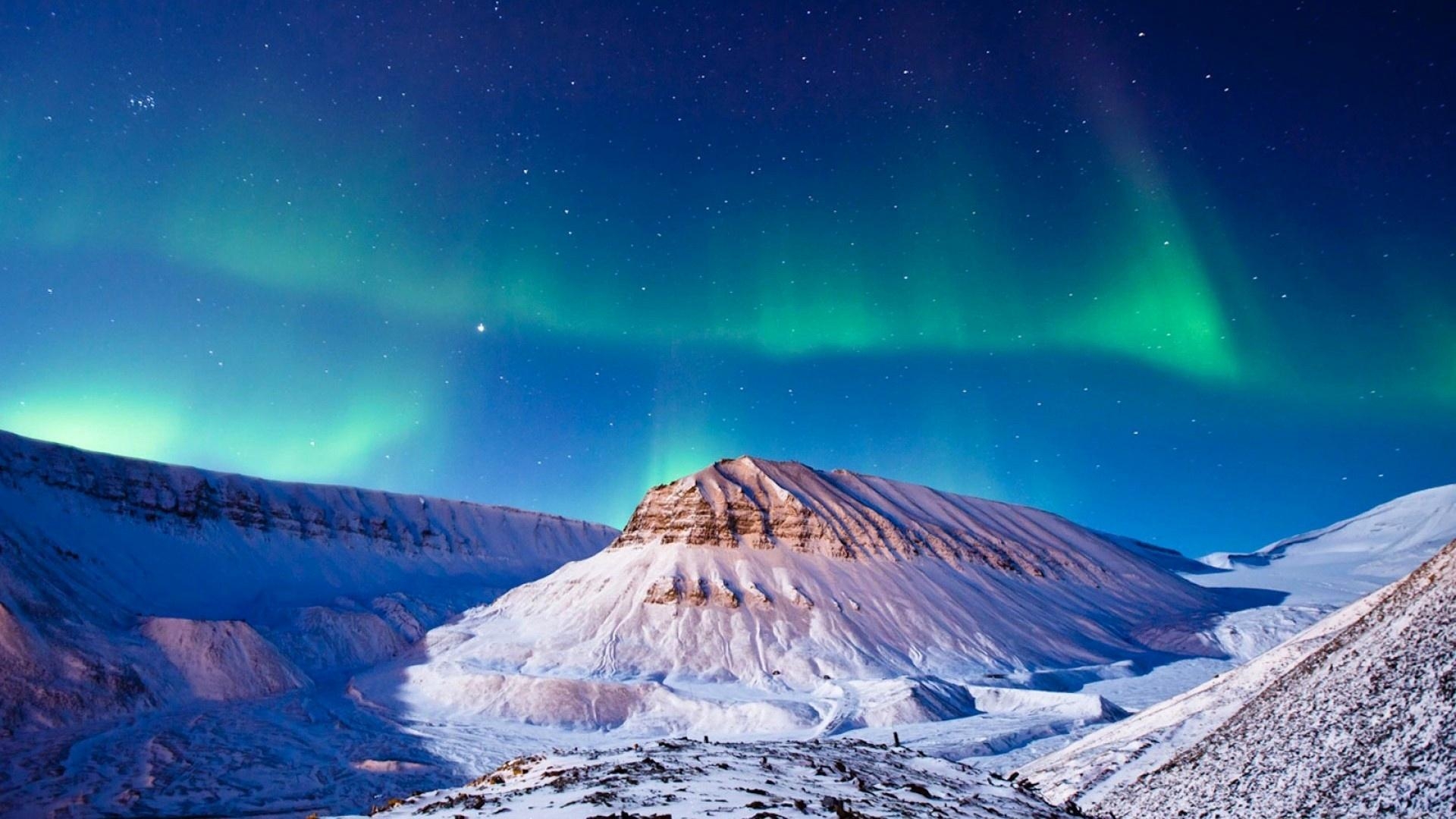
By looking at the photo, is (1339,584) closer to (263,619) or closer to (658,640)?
(658,640)

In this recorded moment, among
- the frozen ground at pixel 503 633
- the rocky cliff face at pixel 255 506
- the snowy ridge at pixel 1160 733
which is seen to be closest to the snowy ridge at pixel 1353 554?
the frozen ground at pixel 503 633

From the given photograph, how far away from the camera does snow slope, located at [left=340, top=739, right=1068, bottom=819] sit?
8.05 m

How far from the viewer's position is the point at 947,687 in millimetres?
45438

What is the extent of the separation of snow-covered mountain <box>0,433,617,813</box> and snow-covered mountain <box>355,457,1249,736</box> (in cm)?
938

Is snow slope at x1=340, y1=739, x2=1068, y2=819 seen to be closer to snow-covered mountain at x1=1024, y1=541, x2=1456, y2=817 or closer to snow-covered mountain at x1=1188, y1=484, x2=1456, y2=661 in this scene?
snow-covered mountain at x1=1024, y1=541, x2=1456, y2=817

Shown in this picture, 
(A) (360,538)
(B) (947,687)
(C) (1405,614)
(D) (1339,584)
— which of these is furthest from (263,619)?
(D) (1339,584)

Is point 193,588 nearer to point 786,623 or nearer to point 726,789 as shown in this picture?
point 786,623

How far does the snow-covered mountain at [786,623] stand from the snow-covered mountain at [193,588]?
938cm

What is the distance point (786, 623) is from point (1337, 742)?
2026 inches

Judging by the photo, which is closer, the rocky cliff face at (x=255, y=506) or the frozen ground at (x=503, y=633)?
the frozen ground at (x=503, y=633)

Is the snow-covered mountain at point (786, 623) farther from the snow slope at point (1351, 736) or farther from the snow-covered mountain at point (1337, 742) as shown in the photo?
the snow slope at point (1351, 736)

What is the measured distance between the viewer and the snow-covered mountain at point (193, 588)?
35.0 m

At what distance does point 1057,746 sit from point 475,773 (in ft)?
80.0

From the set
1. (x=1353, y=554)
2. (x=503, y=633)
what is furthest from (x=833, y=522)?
(x=1353, y=554)
